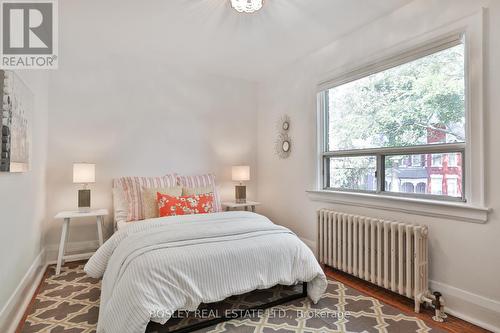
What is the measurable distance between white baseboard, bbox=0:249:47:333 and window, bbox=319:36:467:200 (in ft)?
10.1

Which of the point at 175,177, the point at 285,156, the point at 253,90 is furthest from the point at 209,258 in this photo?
the point at 253,90

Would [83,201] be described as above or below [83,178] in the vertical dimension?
below

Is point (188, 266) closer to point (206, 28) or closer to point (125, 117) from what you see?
point (206, 28)

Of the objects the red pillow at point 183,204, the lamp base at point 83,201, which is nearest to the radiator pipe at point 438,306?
the red pillow at point 183,204

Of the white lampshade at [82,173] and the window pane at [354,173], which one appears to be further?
the white lampshade at [82,173]

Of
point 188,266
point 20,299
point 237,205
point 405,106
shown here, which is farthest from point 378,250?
point 20,299

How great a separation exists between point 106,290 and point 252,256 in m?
1.03

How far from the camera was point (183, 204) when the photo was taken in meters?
3.14

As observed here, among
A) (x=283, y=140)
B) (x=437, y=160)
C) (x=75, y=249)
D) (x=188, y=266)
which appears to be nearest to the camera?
(x=188, y=266)

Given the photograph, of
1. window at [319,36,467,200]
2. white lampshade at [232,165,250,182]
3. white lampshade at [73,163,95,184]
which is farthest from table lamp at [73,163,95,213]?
window at [319,36,467,200]

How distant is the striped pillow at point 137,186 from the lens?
3244mm

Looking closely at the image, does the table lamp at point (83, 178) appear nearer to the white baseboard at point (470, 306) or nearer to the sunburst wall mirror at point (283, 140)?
the sunburst wall mirror at point (283, 140)

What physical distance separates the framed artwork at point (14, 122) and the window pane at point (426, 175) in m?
3.03

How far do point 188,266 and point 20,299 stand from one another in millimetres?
1471
